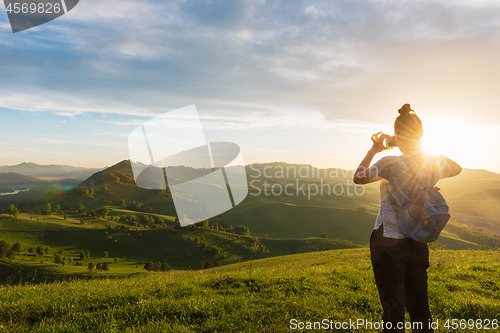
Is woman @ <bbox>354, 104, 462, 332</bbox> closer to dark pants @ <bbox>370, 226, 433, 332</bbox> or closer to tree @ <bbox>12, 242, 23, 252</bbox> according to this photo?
dark pants @ <bbox>370, 226, 433, 332</bbox>

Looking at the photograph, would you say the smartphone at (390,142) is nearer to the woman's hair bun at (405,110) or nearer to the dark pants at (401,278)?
the woman's hair bun at (405,110)

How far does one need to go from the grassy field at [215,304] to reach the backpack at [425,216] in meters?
2.49

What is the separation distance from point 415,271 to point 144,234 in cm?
11509

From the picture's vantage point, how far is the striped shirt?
10.6 feet

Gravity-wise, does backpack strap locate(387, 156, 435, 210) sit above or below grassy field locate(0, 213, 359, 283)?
above

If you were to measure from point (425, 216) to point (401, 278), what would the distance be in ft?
2.71

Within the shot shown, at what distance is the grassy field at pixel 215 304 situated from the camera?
15.3 ft

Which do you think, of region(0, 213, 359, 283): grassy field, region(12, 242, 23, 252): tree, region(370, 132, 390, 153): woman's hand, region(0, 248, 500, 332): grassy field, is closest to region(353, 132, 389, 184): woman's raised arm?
region(370, 132, 390, 153): woman's hand

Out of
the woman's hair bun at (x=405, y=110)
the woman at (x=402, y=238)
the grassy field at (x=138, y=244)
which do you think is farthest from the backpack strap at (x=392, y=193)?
the grassy field at (x=138, y=244)

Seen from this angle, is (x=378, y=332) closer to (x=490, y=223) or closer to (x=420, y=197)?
(x=420, y=197)

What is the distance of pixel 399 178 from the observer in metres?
3.30

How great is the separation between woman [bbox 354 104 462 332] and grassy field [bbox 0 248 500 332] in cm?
162

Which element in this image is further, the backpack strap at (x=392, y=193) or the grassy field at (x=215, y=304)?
the grassy field at (x=215, y=304)

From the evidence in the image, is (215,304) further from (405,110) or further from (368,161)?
(405,110)
